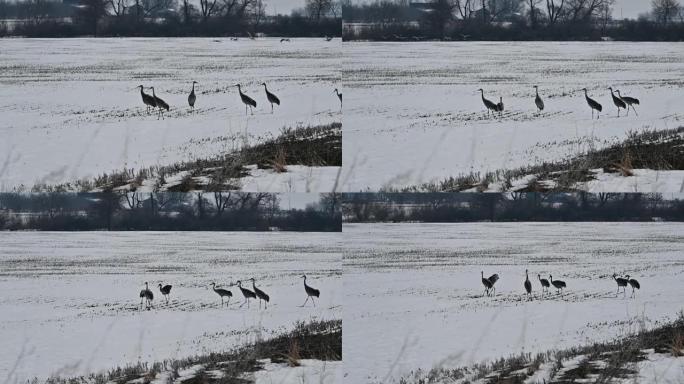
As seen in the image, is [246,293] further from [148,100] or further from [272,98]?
[148,100]

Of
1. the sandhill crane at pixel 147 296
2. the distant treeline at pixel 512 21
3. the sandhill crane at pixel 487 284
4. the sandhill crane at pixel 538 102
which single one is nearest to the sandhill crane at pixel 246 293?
the sandhill crane at pixel 147 296

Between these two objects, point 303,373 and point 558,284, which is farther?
point 558,284

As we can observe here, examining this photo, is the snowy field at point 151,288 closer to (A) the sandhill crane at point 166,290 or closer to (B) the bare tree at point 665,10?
(A) the sandhill crane at point 166,290

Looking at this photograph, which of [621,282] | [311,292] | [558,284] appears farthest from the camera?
[621,282]

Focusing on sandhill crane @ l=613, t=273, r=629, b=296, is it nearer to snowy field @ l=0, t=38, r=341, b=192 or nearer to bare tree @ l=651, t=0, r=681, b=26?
bare tree @ l=651, t=0, r=681, b=26

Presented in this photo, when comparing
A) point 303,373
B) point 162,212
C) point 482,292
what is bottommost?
point 303,373

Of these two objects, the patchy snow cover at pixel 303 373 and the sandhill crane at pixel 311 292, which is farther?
the sandhill crane at pixel 311 292

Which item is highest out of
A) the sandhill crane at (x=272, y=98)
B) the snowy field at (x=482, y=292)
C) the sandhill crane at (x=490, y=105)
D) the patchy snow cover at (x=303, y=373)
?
the sandhill crane at (x=272, y=98)

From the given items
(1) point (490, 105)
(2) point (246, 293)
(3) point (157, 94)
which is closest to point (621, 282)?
(1) point (490, 105)
